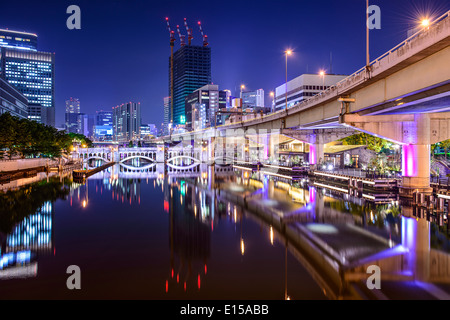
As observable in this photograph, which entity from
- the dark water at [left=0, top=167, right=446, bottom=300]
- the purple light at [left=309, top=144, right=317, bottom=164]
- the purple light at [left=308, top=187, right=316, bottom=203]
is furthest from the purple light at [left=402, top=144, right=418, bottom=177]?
the purple light at [left=309, top=144, right=317, bottom=164]

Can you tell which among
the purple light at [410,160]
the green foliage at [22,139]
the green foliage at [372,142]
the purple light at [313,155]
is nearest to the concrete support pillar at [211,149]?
the green foliage at [22,139]

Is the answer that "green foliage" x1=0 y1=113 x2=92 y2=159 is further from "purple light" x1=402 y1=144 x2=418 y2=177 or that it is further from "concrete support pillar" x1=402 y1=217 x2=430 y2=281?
"concrete support pillar" x1=402 y1=217 x2=430 y2=281

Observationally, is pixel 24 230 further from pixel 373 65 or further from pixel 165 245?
pixel 373 65

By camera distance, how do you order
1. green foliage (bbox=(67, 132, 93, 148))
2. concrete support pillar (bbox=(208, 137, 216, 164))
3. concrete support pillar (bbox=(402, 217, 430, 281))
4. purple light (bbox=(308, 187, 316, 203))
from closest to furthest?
concrete support pillar (bbox=(402, 217, 430, 281)) → purple light (bbox=(308, 187, 316, 203)) → concrete support pillar (bbox=(208, 137, 216, 164)) → green foliage (bbox=(67, 132, 93, 148))

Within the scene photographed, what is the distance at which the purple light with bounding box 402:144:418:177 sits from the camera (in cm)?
3130

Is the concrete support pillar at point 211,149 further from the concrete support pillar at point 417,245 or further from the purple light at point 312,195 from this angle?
the concrete support pillar at point 417,245

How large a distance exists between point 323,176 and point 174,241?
130 feet

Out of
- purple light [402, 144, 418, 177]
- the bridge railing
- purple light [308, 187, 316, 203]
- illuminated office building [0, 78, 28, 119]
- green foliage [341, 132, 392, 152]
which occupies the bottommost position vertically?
purple light [308, 187, 316, 203]

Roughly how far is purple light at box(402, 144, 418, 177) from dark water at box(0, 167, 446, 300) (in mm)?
6025

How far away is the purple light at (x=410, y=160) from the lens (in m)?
31.3
